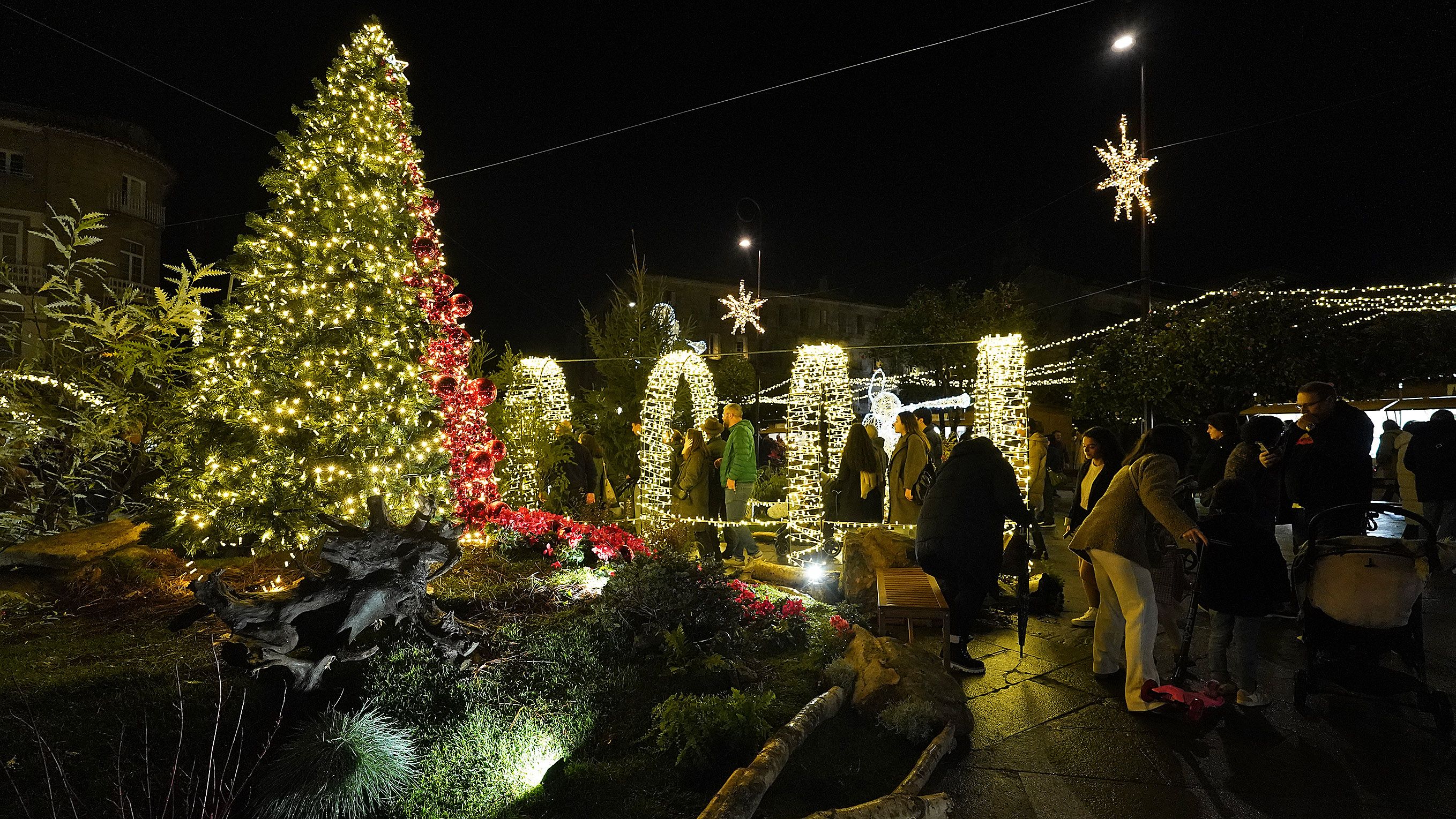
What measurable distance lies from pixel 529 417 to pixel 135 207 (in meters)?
24.4

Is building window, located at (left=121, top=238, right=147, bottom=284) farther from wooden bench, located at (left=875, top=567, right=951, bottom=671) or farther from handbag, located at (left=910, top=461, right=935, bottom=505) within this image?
wooden bench, located at (left=875, top=567, right=951, bottom=671)

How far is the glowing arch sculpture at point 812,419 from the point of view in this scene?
9.08 meters

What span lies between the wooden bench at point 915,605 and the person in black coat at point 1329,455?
3.17 meters

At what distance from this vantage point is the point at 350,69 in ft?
22.3

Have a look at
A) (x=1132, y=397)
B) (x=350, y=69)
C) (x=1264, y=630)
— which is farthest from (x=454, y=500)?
(x=1132, y=397)

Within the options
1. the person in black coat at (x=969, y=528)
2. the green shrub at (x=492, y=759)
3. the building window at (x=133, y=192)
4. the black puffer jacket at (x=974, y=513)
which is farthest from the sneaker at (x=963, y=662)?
the building window at (x=133, y=192)

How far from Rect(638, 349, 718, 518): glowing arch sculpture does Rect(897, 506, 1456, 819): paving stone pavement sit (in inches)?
244

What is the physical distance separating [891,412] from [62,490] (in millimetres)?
A: 14618

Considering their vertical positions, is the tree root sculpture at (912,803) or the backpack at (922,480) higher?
the backpack at (922,480)

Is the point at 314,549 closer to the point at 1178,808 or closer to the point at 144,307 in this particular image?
the point at 144,307

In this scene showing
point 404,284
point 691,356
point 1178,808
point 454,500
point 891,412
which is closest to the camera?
point 1178,808

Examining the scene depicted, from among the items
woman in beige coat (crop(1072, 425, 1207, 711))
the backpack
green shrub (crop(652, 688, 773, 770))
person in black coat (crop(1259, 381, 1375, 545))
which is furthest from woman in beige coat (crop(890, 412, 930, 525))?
green shrub (crop(652, 688, 773, 770))

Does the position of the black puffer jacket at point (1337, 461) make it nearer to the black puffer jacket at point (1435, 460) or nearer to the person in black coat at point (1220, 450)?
the person in black coat at point (1220, 450)

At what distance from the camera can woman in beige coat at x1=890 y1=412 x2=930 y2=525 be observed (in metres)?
8.53
